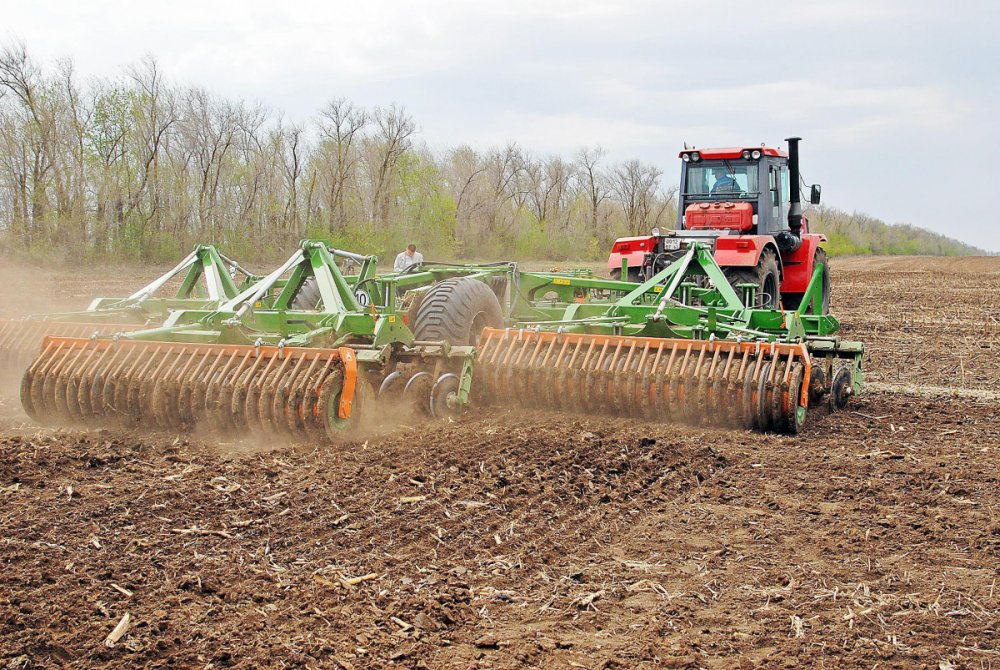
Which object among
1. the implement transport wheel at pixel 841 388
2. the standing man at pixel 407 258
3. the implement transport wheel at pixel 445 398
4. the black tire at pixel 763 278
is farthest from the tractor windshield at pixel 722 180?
the implement transport wheel at pixel 445 398

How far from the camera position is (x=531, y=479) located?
5.29 metres

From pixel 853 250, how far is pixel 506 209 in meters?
48.7

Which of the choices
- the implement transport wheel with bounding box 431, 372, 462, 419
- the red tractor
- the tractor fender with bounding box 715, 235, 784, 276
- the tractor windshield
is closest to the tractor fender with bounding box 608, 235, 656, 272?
the red tractor

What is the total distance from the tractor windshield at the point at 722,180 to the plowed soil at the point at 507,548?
5273 mm

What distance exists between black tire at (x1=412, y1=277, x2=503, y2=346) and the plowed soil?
3.93 feet

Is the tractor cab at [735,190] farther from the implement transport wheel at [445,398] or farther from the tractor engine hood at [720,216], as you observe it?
the implement transport wheel at [445,398]

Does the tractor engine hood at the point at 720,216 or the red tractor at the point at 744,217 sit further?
the tractor engine hood at the point at 720,216

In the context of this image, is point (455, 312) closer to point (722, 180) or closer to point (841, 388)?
point (841, 388)

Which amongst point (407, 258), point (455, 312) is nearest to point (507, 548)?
point (455, 312)

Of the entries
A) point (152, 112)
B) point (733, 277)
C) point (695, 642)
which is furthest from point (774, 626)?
point (152, 112)

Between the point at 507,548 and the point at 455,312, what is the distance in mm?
3796

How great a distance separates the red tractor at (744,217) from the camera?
1073cm

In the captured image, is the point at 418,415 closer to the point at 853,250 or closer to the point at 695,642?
the point at 695,642

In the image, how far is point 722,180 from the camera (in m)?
11.6
